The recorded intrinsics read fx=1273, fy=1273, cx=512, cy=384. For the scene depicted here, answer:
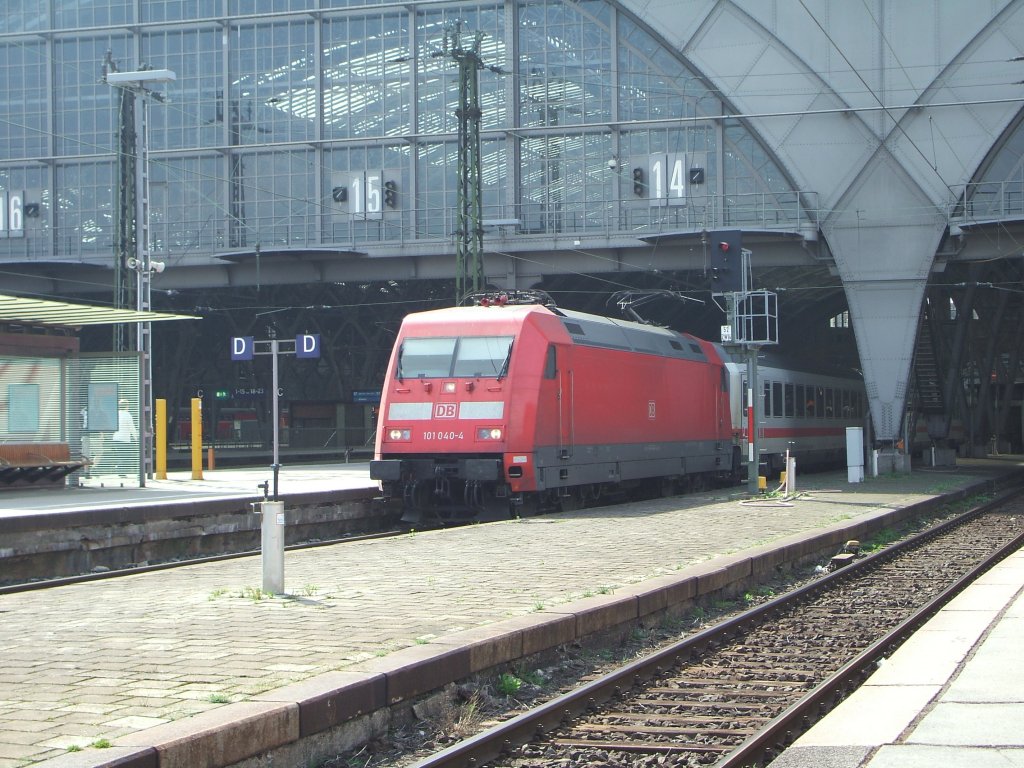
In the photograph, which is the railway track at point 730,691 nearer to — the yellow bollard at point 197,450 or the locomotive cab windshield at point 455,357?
the locomotive cab windshield at point 455,357

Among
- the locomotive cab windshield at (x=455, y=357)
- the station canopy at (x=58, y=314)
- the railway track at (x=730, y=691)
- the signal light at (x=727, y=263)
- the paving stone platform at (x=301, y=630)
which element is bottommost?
the railway track at (x=730, y=691)

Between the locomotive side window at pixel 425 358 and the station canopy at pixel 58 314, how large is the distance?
237 inches

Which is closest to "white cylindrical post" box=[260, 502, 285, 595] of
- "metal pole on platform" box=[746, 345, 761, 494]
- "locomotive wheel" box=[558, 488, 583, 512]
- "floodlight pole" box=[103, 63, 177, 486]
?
"locomotive wheel" box=[558, 488, 583, 512]

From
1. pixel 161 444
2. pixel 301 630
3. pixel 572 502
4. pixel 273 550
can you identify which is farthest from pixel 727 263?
pixel 301 630

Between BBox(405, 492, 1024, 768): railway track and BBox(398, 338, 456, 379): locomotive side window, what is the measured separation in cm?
838

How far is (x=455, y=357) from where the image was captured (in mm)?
20719

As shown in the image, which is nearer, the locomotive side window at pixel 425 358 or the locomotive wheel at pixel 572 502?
the locomotive side window at pixel 425 358

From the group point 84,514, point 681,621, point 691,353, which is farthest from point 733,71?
point 681,621

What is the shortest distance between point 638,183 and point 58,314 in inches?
999

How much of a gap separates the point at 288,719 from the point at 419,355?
15.1m

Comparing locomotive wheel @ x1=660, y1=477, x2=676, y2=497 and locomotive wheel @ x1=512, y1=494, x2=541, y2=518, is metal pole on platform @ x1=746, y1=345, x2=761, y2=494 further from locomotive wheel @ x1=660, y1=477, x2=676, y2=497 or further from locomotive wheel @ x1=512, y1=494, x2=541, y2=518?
locomotive wheel @ x1=512, y1=494, x2=541, y2=518

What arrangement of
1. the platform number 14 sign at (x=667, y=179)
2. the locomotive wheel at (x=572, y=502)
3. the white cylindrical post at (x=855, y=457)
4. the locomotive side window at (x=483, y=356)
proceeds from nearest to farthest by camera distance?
the locomotive side window at (x=483, y=356) → the locomotive wheel at (x=572, y=502) → the white cylindrical post at (x=855, y=457) → the platform number 14 sign at (x=667, y=179)

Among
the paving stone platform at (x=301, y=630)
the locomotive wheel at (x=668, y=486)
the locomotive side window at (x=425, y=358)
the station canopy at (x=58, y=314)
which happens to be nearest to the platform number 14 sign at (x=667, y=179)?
the locomotive wheel at (x=668, y=486)

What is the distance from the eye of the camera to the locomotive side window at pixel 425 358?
20.8 metres
